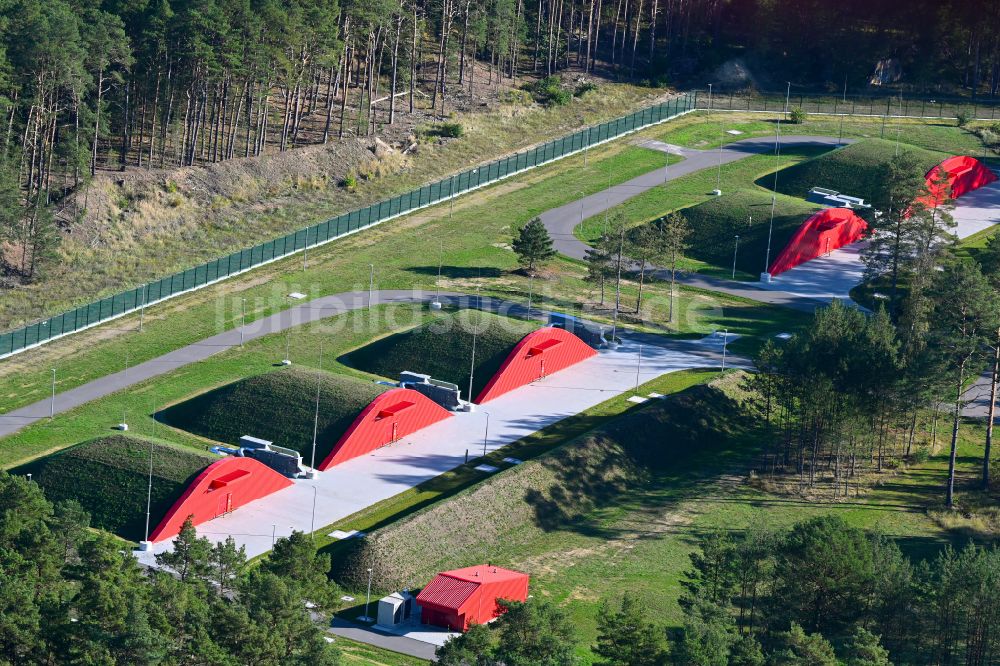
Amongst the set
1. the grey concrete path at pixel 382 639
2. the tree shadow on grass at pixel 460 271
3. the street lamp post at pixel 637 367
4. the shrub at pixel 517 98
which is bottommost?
the grey concrete path at pixel 382 639

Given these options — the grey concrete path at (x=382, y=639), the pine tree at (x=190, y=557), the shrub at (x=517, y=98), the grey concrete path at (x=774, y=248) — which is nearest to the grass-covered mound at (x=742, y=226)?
the grey concrete path at (x=774, y=248)

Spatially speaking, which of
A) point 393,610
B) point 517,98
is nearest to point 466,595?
point 393,610

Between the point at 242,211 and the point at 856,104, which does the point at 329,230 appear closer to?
the point at 242,211

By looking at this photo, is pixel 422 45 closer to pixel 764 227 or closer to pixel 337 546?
pixel 764 227

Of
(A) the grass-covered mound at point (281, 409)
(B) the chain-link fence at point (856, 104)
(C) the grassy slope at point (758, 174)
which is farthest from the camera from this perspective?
(B) the chain-link fence at point (856, 104)

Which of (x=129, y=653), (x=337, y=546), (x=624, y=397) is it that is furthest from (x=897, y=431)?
(x=129, y=653)

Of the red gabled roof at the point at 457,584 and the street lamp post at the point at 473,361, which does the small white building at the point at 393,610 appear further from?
the street lamp post at the point at 473,361

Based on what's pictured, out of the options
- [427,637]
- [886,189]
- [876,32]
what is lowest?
[427,637]
